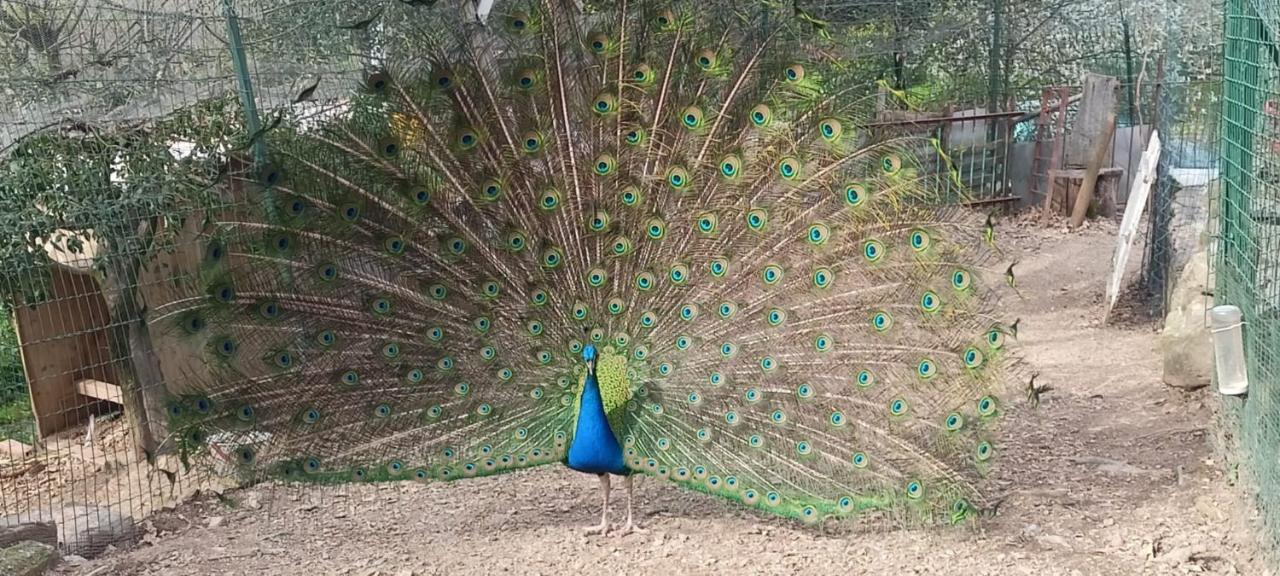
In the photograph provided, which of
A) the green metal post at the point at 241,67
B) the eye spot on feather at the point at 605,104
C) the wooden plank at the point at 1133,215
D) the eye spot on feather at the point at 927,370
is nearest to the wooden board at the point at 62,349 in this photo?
the green metal post at the point at 241,67

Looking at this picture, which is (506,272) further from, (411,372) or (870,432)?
(870,432)

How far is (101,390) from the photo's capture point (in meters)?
5.64

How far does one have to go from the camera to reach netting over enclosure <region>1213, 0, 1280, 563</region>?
4.00 metres

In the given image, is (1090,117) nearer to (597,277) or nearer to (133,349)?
(597,277)

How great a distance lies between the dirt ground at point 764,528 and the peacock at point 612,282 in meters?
0.37

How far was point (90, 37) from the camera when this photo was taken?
16.4 feet

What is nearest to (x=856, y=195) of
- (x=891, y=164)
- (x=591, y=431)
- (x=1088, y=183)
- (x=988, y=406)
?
(x=891, y=164)

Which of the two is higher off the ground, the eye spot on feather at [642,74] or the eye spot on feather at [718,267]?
the eye spot on feather at [642,74]

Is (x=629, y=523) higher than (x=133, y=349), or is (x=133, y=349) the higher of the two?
(x=133, y=349)

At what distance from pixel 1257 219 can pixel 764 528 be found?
2.30 m

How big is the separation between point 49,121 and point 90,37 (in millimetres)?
425

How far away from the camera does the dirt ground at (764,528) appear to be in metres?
4.48

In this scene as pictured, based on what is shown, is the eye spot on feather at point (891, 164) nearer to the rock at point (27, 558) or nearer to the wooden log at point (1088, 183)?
the rock at point (27, 558)

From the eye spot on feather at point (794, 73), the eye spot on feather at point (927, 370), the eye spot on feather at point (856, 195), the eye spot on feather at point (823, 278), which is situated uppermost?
the eye spot on feather at point (794, 73)
